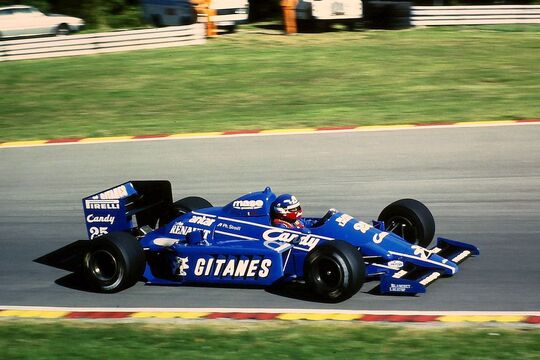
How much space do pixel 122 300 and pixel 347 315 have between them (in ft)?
8.27

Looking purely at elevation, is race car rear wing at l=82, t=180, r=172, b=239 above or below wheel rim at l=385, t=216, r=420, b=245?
→ above

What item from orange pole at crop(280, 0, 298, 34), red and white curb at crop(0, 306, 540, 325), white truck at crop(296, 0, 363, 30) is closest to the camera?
red and white curb at crop(0, 306, 540, 325)

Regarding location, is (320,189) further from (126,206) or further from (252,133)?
(126,206)

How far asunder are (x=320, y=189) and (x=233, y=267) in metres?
3.86

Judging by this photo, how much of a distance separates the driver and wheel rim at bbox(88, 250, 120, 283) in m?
1.83

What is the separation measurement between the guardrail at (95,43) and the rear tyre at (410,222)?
15.3 metres

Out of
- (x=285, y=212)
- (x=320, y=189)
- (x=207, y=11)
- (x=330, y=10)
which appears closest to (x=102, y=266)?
(x=285, y=212)

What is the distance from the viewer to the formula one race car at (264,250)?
29.3 feet

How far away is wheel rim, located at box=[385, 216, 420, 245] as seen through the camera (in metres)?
10.1

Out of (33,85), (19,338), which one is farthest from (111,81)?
(19,338)

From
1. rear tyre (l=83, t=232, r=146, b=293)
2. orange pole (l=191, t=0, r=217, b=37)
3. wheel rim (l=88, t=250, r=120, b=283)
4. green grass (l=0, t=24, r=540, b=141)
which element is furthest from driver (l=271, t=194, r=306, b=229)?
orange pole (l=191, t=0, r=217, b=37)

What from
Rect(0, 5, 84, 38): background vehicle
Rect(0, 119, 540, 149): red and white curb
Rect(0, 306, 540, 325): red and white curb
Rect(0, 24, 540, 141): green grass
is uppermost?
Rect(0, 5, 84, 38): background vehicle

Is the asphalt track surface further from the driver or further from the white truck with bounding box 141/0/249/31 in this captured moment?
the white truck with bounding box 141/0/249/31

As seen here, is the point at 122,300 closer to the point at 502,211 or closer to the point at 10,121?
the point at 502,211
